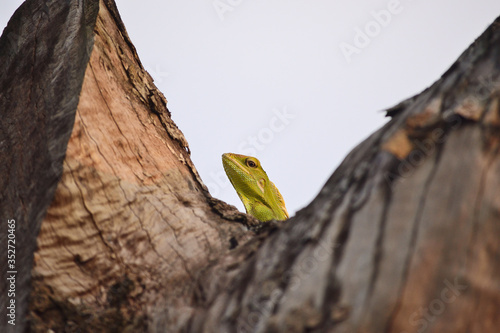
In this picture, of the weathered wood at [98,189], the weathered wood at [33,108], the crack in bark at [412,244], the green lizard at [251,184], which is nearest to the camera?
the crack in bark at [412,244]

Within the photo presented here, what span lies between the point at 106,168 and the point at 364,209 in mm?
1295

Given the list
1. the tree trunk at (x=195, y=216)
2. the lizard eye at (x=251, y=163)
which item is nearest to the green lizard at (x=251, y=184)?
the lizard eye at (x=251, y=163)

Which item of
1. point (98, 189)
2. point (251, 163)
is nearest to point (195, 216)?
point (98, 189)

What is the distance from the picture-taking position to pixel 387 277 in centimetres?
131

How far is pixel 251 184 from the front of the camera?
24.9 ft

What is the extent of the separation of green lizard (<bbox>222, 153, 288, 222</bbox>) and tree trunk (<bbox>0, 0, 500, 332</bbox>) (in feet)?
15.1

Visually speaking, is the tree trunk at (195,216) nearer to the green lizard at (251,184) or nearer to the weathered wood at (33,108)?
the weathered wood at (33,108)

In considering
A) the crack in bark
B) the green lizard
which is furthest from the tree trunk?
the green lizard

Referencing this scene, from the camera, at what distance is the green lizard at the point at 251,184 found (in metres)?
7.46

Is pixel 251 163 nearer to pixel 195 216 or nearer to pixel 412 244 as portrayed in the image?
pixel 195 216

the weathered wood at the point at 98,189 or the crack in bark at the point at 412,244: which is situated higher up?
the weathered wood at the point at 98,189

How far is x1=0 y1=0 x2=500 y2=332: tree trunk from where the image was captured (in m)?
1.30

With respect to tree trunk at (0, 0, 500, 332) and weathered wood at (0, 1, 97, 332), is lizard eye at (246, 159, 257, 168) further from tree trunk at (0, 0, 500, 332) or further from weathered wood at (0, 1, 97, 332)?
weathered wood at (0, 1, 97, 332)

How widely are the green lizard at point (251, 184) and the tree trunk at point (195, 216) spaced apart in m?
4.59
